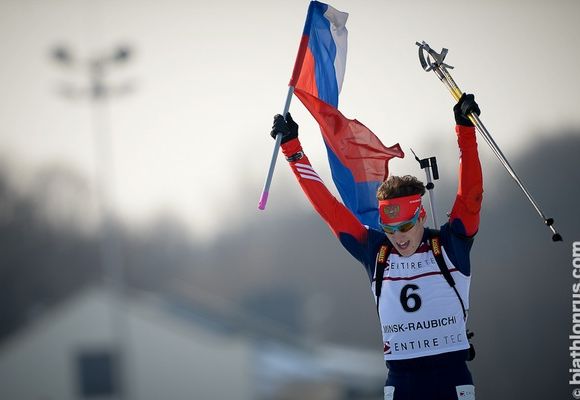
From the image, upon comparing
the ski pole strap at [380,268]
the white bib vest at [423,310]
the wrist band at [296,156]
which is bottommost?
the white bib vest at [423,310]

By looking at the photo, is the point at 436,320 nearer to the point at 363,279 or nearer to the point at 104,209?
the point at 104,209

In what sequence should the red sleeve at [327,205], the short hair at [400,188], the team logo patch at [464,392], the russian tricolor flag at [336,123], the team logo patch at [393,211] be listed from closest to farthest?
the team logo patch at [464,392] → the team logo patch at [393,211] → the short hair at [400,188] → the red sleeve at [327,205] → the russian tricolor flag at [336,123]

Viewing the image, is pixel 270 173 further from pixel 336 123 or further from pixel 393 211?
pixel 393 211

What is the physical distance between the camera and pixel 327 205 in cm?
732

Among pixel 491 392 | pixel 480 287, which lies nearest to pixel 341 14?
pixel 491 392

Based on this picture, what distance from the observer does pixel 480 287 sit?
32.0m

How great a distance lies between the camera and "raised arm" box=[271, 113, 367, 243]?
724 centimetres

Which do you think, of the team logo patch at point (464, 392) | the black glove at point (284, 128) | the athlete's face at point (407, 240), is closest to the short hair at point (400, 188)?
the athlete's face at point (407, 240)

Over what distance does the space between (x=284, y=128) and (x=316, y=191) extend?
51 centimetres

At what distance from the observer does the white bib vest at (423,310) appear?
684cm

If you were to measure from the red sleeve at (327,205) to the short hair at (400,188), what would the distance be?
0.28 meters

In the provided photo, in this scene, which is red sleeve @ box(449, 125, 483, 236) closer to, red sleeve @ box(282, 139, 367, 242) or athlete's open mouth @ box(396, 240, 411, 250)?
athlete's open mouth @ box(396, 240, 411, 250)

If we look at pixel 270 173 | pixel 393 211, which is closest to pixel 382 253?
pixel 393 211

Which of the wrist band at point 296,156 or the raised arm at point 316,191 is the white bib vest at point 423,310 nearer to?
the raised arm at point 316,191
